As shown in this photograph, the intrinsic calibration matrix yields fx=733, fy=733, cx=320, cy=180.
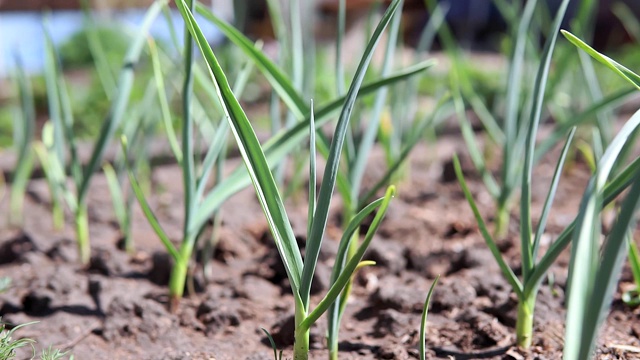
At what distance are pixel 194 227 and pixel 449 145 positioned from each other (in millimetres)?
1658

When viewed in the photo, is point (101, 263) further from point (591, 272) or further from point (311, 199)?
point (591, 272)

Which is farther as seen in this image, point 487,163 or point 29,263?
point 487,163

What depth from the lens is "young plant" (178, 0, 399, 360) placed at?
0.91 m

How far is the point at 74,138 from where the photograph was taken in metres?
1.62

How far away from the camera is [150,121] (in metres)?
1.77

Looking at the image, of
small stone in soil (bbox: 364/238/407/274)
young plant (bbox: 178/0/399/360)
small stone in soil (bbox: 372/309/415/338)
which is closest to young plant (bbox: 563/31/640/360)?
young plant (bbox: 178/0/399/360)

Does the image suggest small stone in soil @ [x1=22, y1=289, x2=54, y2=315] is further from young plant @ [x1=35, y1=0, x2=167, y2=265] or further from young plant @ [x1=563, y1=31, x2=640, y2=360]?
young plant @ [x1=563, y1=31, x2=640, y2=360]

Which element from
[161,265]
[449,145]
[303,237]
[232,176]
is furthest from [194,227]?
[449,145]

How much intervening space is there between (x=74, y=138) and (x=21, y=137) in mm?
344

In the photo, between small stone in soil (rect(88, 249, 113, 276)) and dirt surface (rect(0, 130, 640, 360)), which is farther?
small stone in soil (rect(88, 249, 113, 276))

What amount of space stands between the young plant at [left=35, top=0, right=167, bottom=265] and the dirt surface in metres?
0.10

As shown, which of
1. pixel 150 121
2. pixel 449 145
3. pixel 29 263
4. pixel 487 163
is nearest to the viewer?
pixel 29 263

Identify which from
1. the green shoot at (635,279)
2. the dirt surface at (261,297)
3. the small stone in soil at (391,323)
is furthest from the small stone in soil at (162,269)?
the green shoot at (635,279)

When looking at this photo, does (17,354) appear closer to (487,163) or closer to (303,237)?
(303,237)
